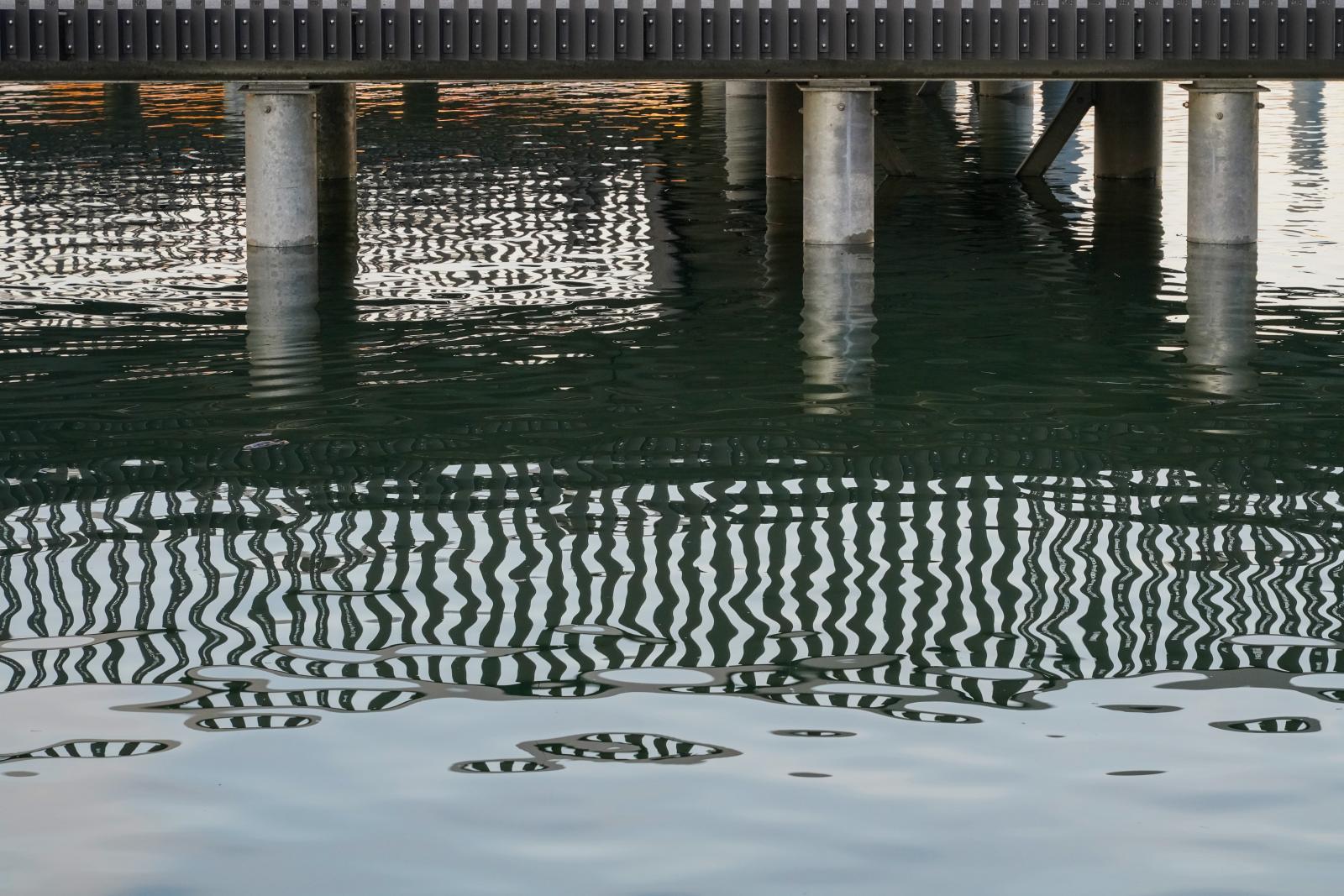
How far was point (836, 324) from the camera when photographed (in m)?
15.6

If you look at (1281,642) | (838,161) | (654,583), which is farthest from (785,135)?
(1281,642)

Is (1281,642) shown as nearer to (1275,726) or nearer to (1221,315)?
(1275,726)

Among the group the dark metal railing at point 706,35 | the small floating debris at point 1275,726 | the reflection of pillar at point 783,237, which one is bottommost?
the small floating debris at point 1275,726

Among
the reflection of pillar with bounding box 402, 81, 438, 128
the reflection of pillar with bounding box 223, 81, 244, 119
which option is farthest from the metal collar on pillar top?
the reflection of pillar with bounding box 223, 81, 244, 119

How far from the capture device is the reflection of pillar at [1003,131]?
2845 centimetres

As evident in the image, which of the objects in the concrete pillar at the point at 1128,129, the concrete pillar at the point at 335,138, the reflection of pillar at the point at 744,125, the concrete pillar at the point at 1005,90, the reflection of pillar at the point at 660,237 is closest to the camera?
the reflection of pillar at the point at 660,237

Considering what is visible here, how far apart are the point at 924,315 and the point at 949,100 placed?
81.9 feet

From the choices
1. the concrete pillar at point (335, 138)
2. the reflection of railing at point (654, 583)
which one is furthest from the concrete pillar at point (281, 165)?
the reflection of railing at point (654, 583)

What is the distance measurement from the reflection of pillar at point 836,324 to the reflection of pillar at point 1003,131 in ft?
29.6

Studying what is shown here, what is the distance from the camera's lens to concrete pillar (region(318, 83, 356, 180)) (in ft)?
81.3

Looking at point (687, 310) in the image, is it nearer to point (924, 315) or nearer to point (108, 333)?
point (924, 315)

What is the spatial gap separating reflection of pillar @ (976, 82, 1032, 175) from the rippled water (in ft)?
29.6

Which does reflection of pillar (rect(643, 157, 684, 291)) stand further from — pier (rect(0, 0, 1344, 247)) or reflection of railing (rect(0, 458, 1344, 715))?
reflection of railing (rect(0, 458, 1344, 715))

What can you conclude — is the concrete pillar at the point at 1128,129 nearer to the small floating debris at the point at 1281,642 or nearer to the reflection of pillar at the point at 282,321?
the reflection of pillar at the point at 282,321
